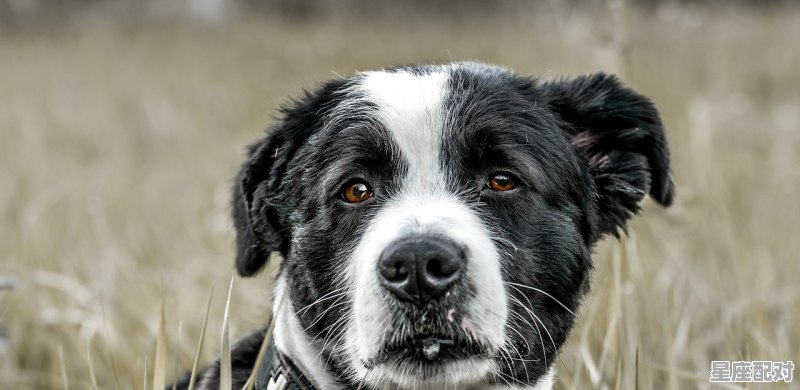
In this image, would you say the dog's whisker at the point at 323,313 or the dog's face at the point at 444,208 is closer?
the dog's face at the point at 444,208

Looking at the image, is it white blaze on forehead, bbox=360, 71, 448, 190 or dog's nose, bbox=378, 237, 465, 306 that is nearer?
dog's nose, bbox=378, 237, 465, 306

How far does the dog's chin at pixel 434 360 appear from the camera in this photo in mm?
2531

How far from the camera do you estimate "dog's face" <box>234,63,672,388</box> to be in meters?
2.51

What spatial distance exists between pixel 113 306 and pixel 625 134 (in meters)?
2.79

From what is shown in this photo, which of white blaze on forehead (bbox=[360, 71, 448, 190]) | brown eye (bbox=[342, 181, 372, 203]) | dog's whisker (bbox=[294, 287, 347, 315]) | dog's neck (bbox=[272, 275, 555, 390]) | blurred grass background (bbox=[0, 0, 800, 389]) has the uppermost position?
white blaze on forehead (bbox=[360, 71, 448, 190])

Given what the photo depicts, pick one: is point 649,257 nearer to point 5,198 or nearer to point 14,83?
point 5,198

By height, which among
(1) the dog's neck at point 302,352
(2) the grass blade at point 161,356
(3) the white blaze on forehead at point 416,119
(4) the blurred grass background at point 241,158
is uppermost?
(3) the white blaze on forehead at point 416,119

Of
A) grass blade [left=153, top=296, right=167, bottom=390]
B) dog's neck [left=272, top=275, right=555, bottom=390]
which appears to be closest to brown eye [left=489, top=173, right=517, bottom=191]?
dog's neck [left=272, top=275, right=555, bottom=390]

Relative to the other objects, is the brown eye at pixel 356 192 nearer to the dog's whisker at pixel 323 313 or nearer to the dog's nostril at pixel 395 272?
the dog's whisker at pixel 323 313

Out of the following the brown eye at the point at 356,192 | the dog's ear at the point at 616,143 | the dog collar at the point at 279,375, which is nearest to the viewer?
the dog collar at the point at 279,375

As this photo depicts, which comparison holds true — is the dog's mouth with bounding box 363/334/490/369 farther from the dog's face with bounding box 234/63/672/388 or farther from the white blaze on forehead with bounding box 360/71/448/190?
the white blaze on forehead with bounding box 360/71/448/190

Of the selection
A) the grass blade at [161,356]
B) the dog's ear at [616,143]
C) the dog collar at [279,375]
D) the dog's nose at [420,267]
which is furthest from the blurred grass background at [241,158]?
the dog's nose at [420,267]

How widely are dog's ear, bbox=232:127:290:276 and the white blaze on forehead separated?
412 millimetres

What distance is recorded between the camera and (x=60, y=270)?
211 inches
